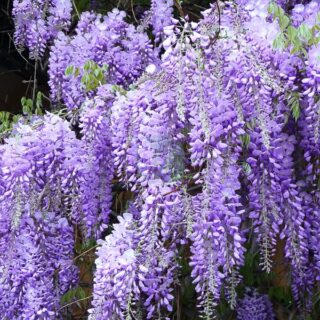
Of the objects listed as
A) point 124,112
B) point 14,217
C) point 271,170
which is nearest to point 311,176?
point 271,170

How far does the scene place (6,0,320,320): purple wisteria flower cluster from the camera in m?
3.12

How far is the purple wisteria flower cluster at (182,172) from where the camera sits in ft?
10.2

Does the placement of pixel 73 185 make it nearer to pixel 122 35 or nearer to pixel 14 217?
pixel 14 217

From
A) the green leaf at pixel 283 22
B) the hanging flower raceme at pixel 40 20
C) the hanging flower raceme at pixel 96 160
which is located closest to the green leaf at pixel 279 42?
the green leaf at pixel 283 22

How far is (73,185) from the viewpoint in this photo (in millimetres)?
3566

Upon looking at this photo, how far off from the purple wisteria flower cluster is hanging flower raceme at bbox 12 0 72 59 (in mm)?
979

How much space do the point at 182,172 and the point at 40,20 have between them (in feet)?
6.37

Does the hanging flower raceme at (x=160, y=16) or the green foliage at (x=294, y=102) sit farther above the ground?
the hanging flower raceme at (x=160, y=16)

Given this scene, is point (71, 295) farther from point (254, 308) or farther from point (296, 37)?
point (296, 37)

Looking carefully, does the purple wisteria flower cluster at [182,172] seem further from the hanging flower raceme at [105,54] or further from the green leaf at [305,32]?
the hanging flower raceme at [105,54]

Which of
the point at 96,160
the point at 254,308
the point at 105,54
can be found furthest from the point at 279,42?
the point at 254,308

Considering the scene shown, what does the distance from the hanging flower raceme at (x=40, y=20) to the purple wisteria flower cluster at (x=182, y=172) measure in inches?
38.5

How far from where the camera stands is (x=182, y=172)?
3240 millimetres

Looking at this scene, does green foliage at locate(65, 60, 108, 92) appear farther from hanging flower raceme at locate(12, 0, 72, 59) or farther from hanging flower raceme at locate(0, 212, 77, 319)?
hanging flower raceme at locate(12, 0, 72, 59)
